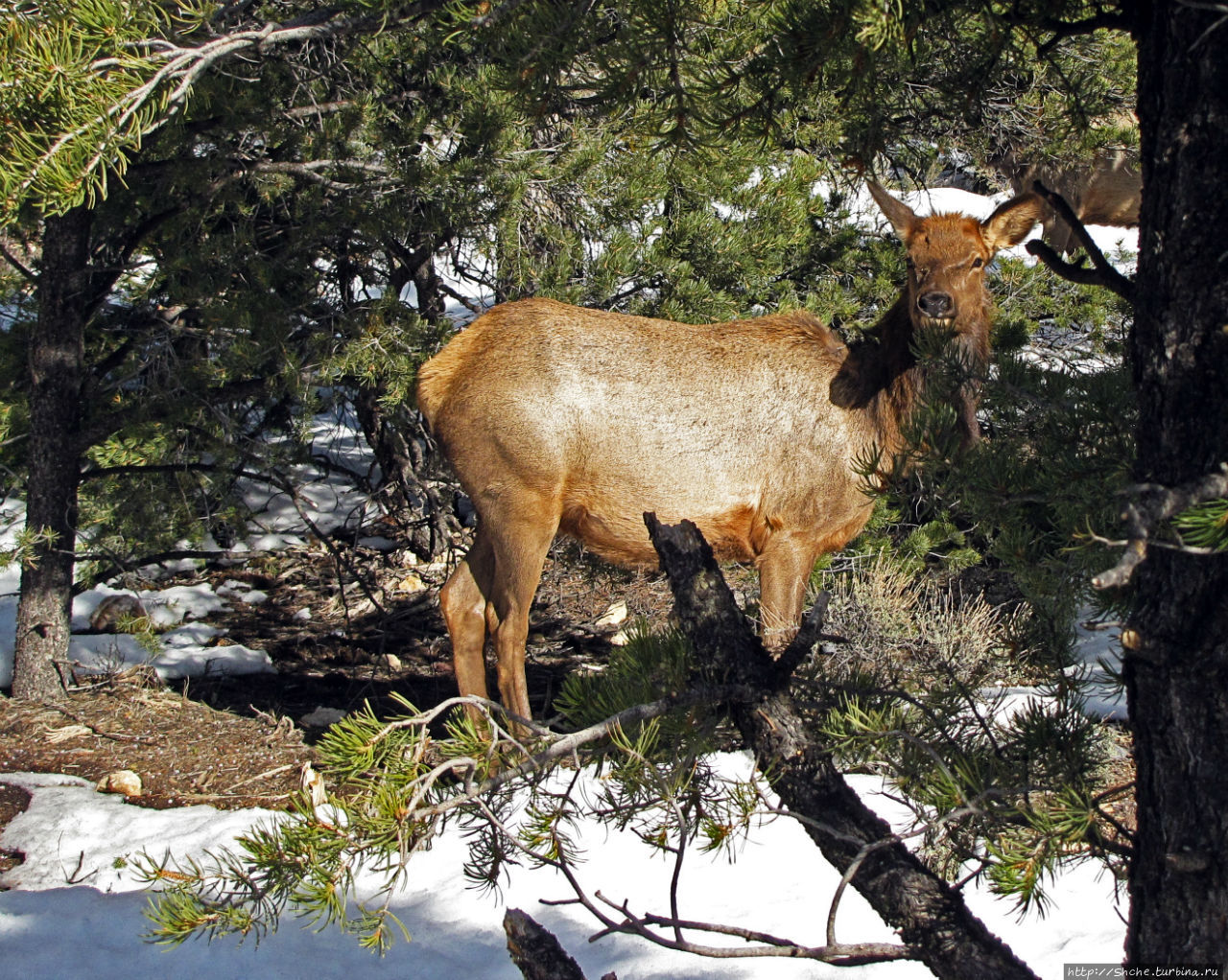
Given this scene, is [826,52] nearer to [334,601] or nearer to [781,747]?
[781,747]

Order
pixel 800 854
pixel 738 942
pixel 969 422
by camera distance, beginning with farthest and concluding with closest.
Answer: pixel 800 854
pixel 738 942
pixel 969 422

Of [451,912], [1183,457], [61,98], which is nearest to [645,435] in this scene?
[451,912]

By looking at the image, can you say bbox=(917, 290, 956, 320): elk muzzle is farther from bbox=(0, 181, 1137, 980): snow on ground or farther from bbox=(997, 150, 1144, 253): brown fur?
bbox=(997, 150, 1144, 253): brown fur

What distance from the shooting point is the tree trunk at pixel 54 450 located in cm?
661

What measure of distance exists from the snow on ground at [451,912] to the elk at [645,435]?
104 centimetres

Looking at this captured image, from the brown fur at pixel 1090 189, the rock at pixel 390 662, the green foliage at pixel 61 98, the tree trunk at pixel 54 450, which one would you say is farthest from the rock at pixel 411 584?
the green foliage at pixel 61 98

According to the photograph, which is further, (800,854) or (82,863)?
(800,854)

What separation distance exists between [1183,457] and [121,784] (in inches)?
220

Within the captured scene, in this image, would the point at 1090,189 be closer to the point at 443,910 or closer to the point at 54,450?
the point at 443,910

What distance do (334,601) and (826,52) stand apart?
7702 millimetres

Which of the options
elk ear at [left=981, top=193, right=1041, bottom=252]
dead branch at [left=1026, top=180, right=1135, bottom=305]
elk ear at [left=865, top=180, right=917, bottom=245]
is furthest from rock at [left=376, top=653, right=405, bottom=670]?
dead branch at [left=1026, top=180, right=1135, bottom=305]

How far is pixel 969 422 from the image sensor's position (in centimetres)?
469

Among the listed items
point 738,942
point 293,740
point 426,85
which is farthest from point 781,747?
point 426,85

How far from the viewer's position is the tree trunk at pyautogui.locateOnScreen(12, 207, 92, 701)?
21.7 feet
